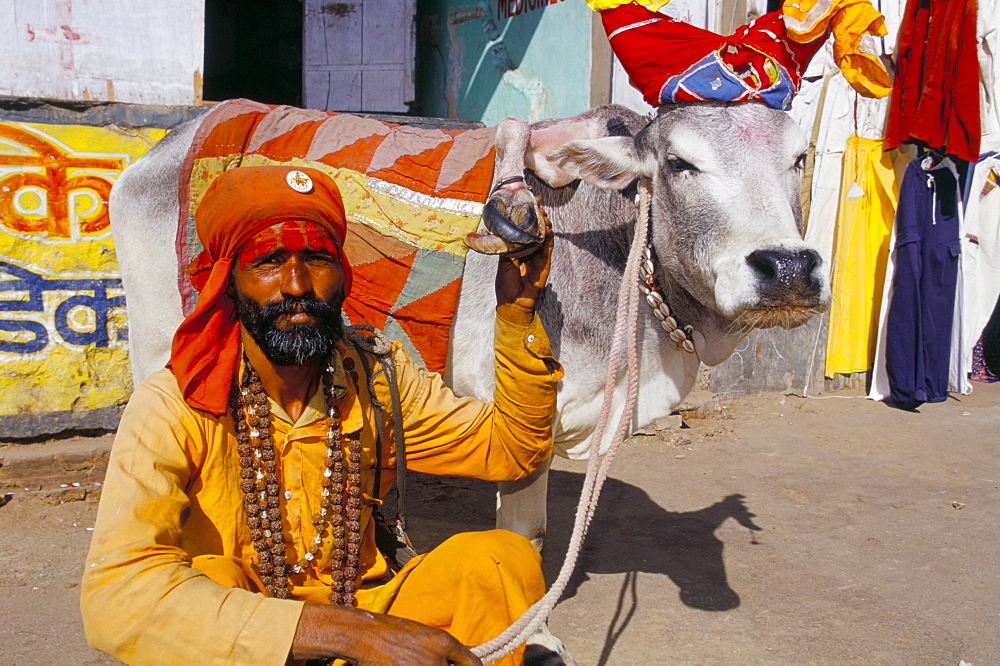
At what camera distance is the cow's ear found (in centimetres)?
297

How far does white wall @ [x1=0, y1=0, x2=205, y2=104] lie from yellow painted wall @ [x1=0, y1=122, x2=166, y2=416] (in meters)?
0.92

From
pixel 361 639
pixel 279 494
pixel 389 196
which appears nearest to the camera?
pixel 361 639

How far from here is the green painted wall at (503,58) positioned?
20.4 feet

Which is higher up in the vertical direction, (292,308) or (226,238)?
(226,238)

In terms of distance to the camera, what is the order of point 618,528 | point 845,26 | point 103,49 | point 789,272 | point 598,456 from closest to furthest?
point 789,272 < point 598,456 < point 845,26 < point 618,528 < point 103,49

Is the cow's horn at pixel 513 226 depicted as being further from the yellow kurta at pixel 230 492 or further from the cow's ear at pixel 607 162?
the cow's ear at pixel 607 162

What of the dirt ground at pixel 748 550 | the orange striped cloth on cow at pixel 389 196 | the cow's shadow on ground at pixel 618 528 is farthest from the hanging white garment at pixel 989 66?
the orange striped cloth on cow at pixel 389 196

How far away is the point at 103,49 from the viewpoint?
534 centimetres

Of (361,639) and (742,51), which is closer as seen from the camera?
(361,639)

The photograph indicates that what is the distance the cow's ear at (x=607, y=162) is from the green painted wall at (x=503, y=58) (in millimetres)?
3154

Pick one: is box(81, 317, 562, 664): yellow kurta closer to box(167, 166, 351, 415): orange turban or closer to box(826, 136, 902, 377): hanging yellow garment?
box(167, 166, 351, 415): orange turban

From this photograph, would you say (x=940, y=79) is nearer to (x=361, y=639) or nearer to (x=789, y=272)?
(x=789, y=272)

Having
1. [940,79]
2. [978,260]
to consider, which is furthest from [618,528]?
[978,260]

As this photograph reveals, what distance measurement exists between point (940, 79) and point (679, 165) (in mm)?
4846
